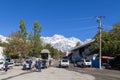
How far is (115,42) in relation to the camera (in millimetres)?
77000

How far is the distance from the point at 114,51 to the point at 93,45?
50.5ft

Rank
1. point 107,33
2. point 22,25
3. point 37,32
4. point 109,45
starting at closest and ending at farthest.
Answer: point 109,45, point 107,33, point 22,25, point 37,32

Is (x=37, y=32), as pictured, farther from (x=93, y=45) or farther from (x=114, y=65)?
(x=114, y=65)

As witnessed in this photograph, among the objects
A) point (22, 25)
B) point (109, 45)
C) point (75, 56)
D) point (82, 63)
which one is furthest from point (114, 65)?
point (75, 56)

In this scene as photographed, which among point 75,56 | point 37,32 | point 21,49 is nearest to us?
point 21,49

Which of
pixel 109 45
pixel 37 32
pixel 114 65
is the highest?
pixel 37 32

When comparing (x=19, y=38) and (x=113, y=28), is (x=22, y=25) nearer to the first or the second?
(x=19, y=38)

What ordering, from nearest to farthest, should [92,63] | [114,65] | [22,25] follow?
[114,65], [92,63], [22,25]

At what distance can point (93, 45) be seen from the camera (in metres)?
93.4

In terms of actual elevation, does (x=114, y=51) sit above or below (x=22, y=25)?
below

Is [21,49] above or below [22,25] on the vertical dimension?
below

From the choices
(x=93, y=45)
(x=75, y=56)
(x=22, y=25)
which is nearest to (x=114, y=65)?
(x=93, y=45)

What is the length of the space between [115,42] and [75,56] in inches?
2641

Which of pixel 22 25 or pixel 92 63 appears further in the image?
pixel 22 25
